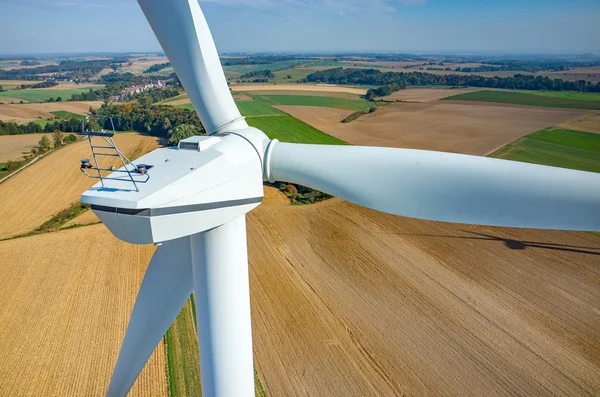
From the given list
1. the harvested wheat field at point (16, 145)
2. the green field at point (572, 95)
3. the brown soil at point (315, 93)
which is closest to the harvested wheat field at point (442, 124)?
the green field at point (572, 95)

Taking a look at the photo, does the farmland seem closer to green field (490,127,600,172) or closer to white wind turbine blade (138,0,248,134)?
white wind turbine blade (138,0,248,134)

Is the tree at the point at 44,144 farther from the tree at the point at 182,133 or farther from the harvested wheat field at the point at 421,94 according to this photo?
the harvested wheat field at the point at 421,94

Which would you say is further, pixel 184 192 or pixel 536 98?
pixel 536 98

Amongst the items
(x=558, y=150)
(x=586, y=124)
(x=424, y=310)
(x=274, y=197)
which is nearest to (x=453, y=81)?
(x=586, y=124)

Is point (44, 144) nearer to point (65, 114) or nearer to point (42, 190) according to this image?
point (42, 190)

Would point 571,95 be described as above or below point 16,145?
above

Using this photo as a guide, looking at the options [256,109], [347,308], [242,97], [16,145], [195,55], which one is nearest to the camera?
[195,55]

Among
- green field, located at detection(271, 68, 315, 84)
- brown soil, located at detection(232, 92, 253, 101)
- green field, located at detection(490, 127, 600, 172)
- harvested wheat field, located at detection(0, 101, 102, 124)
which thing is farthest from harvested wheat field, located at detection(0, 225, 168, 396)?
green field, located at detection(271, 68, 315, 84)

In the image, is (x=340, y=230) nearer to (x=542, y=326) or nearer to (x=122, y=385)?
(x=542, y=326)
